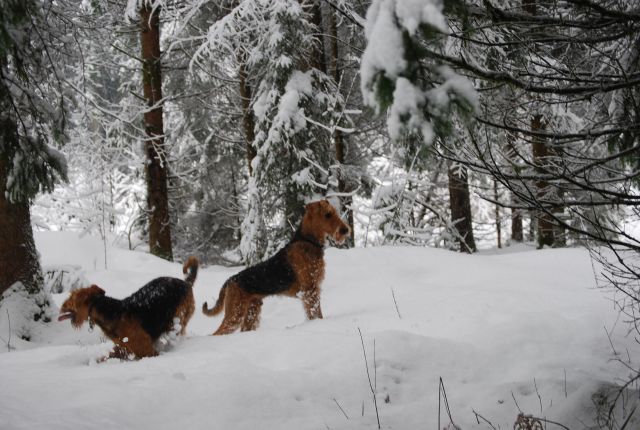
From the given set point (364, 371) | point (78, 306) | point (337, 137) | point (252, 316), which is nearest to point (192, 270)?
point (252, 316)

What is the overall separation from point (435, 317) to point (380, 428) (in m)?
2.00

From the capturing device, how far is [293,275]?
4930 mm

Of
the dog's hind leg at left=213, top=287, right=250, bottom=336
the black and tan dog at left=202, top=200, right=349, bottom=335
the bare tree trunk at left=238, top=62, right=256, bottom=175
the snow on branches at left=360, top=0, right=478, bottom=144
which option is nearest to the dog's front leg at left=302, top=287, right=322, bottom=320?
the black and tan dog at left=202, top=200, right=349, bottom=335

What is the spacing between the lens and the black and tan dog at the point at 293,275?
4.85 metres

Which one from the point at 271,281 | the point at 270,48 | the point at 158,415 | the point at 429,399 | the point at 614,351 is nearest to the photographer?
the point at 158,415

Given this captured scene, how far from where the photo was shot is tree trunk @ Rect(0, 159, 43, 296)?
6.01m

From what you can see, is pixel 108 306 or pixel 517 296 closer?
pixel 108 306

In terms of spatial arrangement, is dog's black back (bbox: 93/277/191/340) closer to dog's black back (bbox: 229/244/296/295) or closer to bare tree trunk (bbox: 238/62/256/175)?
dog's black back (bbox: 229/244/296/295)

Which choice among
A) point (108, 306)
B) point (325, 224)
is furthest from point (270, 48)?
point (108, 306)

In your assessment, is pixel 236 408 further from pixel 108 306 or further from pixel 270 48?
pixel 270 48

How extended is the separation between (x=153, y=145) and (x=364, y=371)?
30.9 feet

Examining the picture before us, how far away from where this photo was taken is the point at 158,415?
2.63 metres

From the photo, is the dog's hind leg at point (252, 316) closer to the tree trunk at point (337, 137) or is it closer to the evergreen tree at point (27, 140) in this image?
the evergreen tree at point (27, 140)

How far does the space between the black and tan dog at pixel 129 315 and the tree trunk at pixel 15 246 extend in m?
2.68
